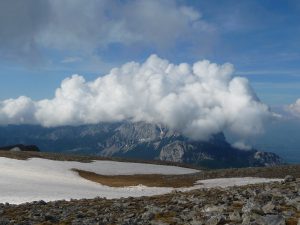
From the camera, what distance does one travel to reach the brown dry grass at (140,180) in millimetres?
60700

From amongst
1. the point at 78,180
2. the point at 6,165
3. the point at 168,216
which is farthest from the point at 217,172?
the point at 168,216

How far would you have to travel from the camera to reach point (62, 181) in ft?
202

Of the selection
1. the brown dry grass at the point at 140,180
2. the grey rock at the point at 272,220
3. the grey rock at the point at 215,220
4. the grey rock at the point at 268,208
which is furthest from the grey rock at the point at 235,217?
the brown dry grass at the point at 140,180

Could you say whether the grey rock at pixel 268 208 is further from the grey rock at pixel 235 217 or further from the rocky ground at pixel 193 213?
the grey rock at pixel 235 217

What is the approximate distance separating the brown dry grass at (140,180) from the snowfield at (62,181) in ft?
7.64

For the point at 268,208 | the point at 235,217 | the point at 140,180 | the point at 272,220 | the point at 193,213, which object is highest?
the point at 268,208

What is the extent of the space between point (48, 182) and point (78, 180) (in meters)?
7.31

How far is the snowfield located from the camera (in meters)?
44.6

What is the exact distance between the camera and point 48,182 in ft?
190

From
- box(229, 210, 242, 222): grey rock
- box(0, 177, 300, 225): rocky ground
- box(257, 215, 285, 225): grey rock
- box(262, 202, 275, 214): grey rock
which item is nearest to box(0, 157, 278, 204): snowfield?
box(0, 177, 300, 225): rocky ground

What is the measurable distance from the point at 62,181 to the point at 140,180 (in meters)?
14.2

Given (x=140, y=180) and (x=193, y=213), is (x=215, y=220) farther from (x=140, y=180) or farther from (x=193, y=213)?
(x=140, y=180)

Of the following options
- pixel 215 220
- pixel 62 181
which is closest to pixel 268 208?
pixel 215 220

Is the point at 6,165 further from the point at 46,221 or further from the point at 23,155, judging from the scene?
the point at 46,221
